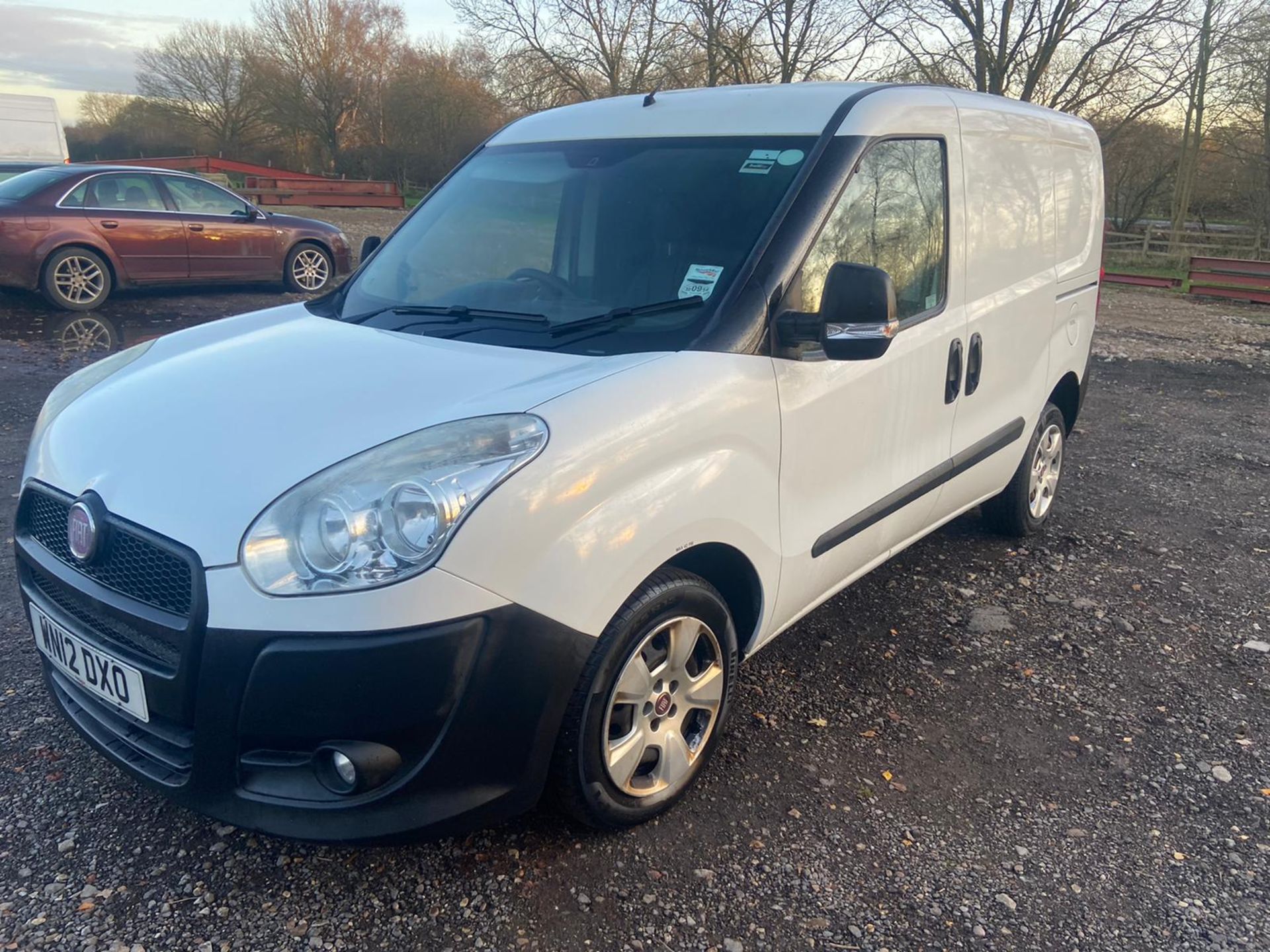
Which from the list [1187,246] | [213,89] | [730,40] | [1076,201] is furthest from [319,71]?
[1076,201]

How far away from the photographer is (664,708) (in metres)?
2.62

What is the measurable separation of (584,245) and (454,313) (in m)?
0.50

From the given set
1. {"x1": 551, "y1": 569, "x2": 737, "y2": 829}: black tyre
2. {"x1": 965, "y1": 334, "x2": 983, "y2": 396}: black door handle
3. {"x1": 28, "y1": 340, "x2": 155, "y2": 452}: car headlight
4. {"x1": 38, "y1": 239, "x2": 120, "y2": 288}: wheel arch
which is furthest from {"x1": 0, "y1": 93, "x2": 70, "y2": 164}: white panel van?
{"x1": 551, "y1": 569, "x2": 737, "y2": 829}: black tyre

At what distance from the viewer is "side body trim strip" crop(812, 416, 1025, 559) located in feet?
10.1

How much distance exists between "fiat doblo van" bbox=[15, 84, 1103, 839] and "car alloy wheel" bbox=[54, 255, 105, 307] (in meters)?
8.30

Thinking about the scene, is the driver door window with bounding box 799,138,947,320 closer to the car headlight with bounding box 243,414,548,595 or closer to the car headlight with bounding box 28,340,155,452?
the car headlight with bounding box 243,414,548,595

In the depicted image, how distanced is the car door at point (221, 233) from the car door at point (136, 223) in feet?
0.48

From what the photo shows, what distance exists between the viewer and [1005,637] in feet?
12.7

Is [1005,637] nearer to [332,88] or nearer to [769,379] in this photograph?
[769,379]

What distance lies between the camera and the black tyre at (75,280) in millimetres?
10180

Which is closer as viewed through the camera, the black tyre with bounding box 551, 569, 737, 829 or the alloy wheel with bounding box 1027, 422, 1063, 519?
the black tyre with bounding box 551, 569, 737, 829

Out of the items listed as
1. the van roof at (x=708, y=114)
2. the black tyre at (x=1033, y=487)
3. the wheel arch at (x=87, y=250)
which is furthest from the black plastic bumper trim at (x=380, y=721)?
the wheel arch at (x=87, y=250)

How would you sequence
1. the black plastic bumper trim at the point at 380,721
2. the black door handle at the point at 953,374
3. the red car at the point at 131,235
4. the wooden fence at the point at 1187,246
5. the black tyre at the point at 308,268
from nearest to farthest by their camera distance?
the black plastic bumper trim at the point at 380,721, the black door handle at the point at 953,374, the red car at the point at 131,235, the black tyre at the point at 308,268, the wooden fence at the point at 1187,246

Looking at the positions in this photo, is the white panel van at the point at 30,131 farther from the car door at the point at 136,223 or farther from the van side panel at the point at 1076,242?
the van side panel at the point at 1076,242
